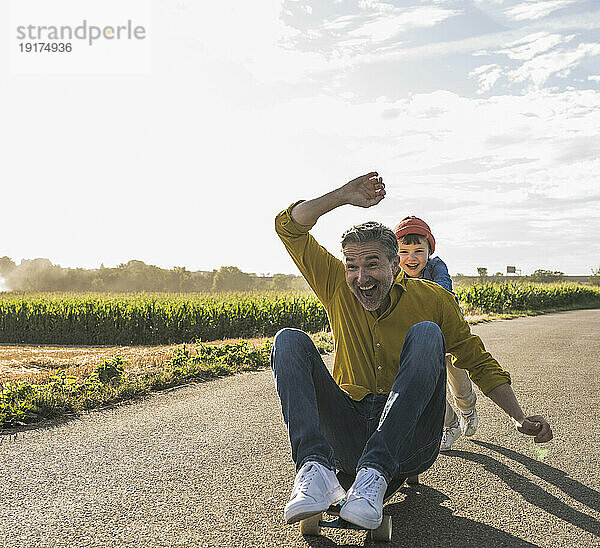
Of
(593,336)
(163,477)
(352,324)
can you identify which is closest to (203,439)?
(163,477)

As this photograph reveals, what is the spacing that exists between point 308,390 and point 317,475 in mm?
408

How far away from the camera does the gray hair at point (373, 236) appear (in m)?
3.22

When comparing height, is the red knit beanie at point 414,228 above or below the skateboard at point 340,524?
above

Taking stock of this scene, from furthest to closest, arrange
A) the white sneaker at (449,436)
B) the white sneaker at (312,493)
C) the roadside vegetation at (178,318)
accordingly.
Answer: the roadside vegetation at (178,318), the white sneaker at (449,436), the white sneaker at (312,493)

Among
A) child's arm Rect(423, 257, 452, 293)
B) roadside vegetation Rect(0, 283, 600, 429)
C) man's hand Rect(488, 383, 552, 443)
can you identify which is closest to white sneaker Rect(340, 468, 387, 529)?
man's hand Rect(488, 383, 552, 443)

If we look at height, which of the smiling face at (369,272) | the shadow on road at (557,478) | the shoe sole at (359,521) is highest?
the smiling face at (369,272)

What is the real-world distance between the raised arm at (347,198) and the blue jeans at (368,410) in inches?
24.3

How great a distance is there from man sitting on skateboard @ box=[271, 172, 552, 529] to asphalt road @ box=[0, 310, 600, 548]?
39 centimetres

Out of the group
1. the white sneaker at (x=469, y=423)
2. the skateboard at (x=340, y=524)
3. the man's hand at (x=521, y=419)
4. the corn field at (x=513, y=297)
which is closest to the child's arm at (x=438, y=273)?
the white sneaker at (x=469, y=423)

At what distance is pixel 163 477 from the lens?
3902 mm

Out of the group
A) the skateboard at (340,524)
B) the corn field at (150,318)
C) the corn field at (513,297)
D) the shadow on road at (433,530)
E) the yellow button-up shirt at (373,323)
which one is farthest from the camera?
the corn field at (513,297)

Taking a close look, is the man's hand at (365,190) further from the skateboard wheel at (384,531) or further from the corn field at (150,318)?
the corn field at (150,318)

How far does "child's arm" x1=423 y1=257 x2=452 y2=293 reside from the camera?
472 centimetres

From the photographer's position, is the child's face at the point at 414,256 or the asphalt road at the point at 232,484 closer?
the asphalt road at the point at 232,484
